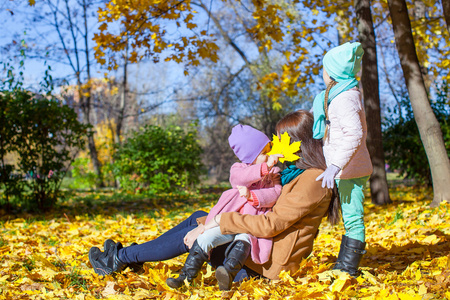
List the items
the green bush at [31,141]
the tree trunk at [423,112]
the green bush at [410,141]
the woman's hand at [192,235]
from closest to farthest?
the woman's hand at [192,235]
the tree trunk at [423,112]
the green bush at [31,141]
the green bush at [410,141]

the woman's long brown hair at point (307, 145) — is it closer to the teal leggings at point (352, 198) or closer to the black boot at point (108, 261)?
the teal leggings at point (352, 198)

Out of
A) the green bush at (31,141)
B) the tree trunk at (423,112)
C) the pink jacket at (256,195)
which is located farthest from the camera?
the green bush at (31,141)

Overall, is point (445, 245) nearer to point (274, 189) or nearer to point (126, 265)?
point (274, 189)

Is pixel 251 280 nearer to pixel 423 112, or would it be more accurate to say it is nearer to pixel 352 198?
pixel 352 198

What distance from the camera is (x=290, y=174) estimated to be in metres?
2.49

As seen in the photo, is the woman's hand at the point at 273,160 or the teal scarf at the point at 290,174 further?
the teal scarf at the point at 290,174

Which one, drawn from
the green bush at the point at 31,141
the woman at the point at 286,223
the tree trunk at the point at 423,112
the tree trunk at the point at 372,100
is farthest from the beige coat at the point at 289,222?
the green bush at the point at 31,141

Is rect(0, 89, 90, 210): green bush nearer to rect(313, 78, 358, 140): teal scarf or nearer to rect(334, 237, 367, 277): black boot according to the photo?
rect(313, 78, 358, 140): teal scarf

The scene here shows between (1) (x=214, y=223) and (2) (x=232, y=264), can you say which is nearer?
(2) (x=232, y=264)

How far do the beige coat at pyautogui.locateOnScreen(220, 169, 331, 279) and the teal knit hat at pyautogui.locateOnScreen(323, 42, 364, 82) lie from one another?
62cm

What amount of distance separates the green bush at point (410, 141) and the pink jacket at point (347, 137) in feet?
20.4

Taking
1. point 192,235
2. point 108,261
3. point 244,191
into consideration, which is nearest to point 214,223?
point 192,235

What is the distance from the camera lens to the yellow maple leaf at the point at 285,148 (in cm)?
235

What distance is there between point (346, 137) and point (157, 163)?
8.54m
